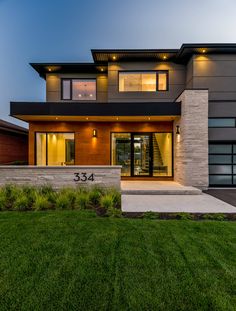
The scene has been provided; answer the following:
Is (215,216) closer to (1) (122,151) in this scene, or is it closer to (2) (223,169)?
(2) (223,169)

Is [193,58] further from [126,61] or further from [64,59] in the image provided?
[64,59]

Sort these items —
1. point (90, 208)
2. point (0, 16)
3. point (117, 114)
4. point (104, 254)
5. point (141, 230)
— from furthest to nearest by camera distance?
point (0, 16) → point (117, 114) → point (90, 208) → point (141, 230) → point (104, 254)

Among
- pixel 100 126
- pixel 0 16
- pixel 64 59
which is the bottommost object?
pixel 100 126

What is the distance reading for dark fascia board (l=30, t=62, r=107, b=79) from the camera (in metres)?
11.6

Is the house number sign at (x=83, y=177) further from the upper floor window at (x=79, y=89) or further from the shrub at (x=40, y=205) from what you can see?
the upper floor window at (x=79, y=89)

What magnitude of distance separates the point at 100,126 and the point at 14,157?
23.8 ft

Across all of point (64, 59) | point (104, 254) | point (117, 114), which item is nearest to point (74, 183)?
point (117, 114)

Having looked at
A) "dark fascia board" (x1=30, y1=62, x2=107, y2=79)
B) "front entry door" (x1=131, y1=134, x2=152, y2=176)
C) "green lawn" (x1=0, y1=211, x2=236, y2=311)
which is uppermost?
"dark fascia board" (x1=30, y1=62, x2=107, y2=79)

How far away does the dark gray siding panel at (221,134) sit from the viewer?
9.65 meters

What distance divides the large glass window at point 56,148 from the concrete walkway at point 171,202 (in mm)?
4718

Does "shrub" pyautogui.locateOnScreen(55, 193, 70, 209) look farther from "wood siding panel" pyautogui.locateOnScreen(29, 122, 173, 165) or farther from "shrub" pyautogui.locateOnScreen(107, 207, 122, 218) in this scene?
"wood siding panel" pyautogui.locateOnScreen(29, 122, 173, 165)

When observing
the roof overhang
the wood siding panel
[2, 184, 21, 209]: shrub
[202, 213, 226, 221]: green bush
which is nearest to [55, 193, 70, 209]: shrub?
[2, 184, 21, 209]: shrub

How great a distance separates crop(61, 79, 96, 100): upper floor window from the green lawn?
9203 mm

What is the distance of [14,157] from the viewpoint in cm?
1420
